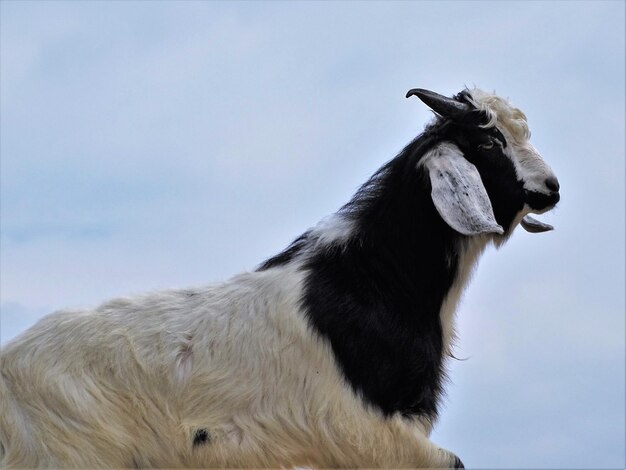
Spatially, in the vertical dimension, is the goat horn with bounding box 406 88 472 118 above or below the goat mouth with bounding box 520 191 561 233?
above

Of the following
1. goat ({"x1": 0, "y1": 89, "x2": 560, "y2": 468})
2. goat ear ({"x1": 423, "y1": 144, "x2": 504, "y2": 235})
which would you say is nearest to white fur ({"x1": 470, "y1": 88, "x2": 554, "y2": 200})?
goat ({"x1": 0, "y1": 89, "x2": 560, "y2": 468})

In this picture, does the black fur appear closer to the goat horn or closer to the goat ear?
the goat horn

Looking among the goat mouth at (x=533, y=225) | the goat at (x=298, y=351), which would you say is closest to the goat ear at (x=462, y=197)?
the goat at (x=298, y=351)

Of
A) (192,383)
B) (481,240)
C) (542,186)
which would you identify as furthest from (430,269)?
(192,383)

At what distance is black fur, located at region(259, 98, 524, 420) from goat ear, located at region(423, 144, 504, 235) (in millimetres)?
227

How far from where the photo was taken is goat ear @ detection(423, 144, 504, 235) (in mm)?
8148

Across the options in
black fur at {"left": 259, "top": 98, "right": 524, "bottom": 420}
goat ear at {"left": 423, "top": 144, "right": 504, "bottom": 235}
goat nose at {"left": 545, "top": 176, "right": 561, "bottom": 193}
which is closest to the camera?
black fur at {"left": 259, "top": 98, "right": 524, "bottom": 420}

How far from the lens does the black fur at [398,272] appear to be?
8.02m

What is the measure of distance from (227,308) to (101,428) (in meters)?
1.18

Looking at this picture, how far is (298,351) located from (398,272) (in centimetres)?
96

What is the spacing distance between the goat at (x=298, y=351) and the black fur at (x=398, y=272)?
0.03ft

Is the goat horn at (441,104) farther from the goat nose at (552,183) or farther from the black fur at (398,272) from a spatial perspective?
the goat nose at (552,183)

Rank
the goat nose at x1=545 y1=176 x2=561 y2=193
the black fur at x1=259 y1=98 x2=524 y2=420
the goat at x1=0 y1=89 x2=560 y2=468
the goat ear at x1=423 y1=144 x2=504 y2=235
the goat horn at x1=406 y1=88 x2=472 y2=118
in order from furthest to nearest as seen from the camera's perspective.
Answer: the goat horn at x1=406 y1=88 x2=472 y2=118, the goat nose at x1=545 y1=176 x2=561 y2=193, the goat ear at x1=423 y1=144 x2=504 y2=235, the black fur at x1=259 y1=98 x2=524 y2=420, the goat at x1=0 y1=89 x2=560 y2=468

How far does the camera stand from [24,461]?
7758 millimetres
